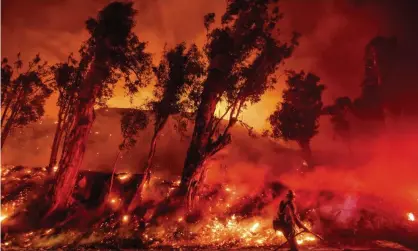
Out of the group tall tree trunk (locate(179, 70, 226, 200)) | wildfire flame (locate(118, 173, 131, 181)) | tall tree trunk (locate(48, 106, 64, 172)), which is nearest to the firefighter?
tall tree trunk (locate(179, 70, 226, 200))

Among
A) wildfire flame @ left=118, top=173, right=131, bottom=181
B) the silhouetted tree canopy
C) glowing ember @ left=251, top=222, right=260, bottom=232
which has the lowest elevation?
glowing ember @ left=251, top=222, right=260, bottom=232

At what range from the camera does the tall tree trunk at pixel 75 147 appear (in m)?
18.2

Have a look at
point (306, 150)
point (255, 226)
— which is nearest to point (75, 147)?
point (255, 226)

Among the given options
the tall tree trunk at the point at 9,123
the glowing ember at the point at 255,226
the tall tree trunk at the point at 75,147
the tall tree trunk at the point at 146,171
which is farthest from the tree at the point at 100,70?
the glowing ember at the point at 255,226

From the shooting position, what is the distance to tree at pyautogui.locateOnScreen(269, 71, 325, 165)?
32.0m

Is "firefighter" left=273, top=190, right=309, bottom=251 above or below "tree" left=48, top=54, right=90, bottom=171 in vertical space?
below

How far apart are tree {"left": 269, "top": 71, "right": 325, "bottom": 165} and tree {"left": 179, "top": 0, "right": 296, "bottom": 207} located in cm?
1110

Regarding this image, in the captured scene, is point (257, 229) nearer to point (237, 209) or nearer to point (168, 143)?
point (237, 209)

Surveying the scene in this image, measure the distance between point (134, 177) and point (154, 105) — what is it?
5.61 meters

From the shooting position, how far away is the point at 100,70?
63.9 ft

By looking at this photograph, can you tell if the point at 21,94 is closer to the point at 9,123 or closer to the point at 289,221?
the point at 9,123

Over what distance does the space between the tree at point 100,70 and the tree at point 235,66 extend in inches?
183

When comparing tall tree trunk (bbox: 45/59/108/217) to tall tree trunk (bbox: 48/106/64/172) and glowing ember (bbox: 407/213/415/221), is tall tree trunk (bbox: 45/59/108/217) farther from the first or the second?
glowing ember (bbox: 407/213/415/221)

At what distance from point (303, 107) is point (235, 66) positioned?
14.5 metres
